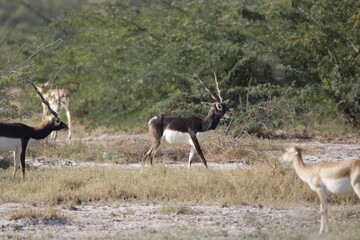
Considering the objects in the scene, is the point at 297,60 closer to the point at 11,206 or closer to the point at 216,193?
the point at 216,193

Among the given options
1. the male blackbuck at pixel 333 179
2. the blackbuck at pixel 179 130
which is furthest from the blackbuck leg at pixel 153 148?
the male blackbuck at pixel 333 179

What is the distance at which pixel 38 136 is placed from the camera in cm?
1076

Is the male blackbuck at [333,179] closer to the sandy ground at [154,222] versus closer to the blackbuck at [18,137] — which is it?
the sandy ground at [154,222]

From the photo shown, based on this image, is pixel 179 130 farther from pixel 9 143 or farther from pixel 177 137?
pixel 9 143

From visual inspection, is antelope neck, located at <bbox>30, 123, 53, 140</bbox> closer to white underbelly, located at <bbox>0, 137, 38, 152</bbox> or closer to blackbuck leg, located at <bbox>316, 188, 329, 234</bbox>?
white underbelly, located at <bbox>0, 137, 38, 152</bbox>

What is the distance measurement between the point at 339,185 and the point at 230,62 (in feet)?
31.4

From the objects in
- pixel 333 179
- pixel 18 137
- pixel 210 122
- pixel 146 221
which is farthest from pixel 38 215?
pixel 210 122

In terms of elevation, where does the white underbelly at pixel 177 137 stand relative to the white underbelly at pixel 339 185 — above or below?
below

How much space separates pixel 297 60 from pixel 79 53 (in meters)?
6.16

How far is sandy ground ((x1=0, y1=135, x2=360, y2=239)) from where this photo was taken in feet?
23.1

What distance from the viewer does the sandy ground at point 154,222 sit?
705cm

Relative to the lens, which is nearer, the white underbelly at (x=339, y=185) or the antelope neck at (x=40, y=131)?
the white underbelly at (x=339, y=185)

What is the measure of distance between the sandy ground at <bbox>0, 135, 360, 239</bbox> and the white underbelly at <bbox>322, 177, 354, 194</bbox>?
51 cm

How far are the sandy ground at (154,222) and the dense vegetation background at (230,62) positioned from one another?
593 centimetres
